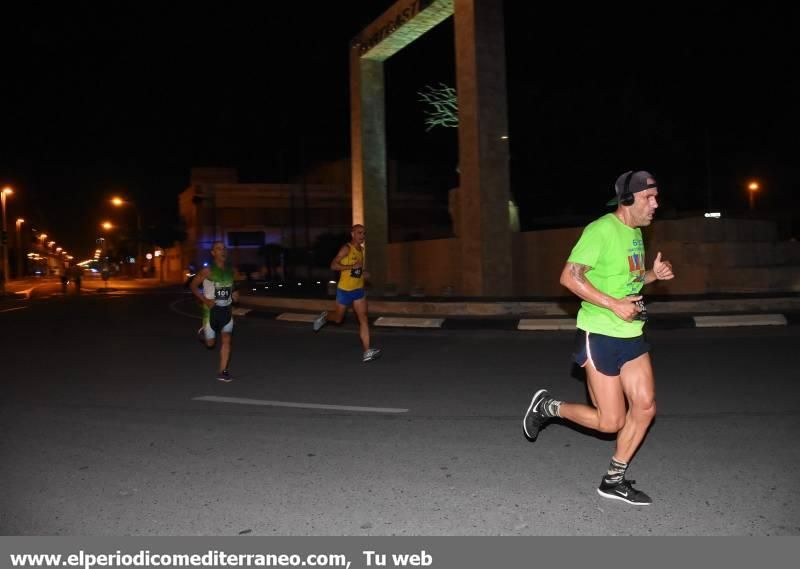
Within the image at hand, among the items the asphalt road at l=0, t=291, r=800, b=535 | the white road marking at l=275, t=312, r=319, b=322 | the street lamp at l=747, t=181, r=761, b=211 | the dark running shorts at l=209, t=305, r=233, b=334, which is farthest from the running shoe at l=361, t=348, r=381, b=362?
the street lamp at l=747, t=181, r=761, b=211

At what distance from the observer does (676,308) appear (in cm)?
1445

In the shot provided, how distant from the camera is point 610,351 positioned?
13.3ft

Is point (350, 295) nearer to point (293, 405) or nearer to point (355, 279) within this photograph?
point (355, 279)

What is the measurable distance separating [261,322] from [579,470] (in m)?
13.3

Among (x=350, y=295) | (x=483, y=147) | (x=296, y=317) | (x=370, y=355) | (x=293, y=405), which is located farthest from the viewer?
(x=483, y=147)

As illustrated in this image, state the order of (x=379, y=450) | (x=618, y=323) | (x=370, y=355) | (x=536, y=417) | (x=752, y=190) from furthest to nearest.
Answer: (x=752, y=190) < (x=370, y=355) < (x=379, y=450) < (x=536, y=417) < (x=618, y=323)

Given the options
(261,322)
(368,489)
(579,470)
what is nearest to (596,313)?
(579,470)

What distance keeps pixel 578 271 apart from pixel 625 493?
1.25 metres

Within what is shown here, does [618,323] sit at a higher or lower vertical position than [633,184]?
lower

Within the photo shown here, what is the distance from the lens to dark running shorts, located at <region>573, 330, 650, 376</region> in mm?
4043

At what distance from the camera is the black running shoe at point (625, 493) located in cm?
400

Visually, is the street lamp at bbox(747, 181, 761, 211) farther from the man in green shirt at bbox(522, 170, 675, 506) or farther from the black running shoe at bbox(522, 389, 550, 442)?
the man in green shirt at bbox(522, 170, 675, 506)

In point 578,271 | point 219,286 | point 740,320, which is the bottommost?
point 740,320

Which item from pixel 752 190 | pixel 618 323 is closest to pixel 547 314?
pixel 618 323
